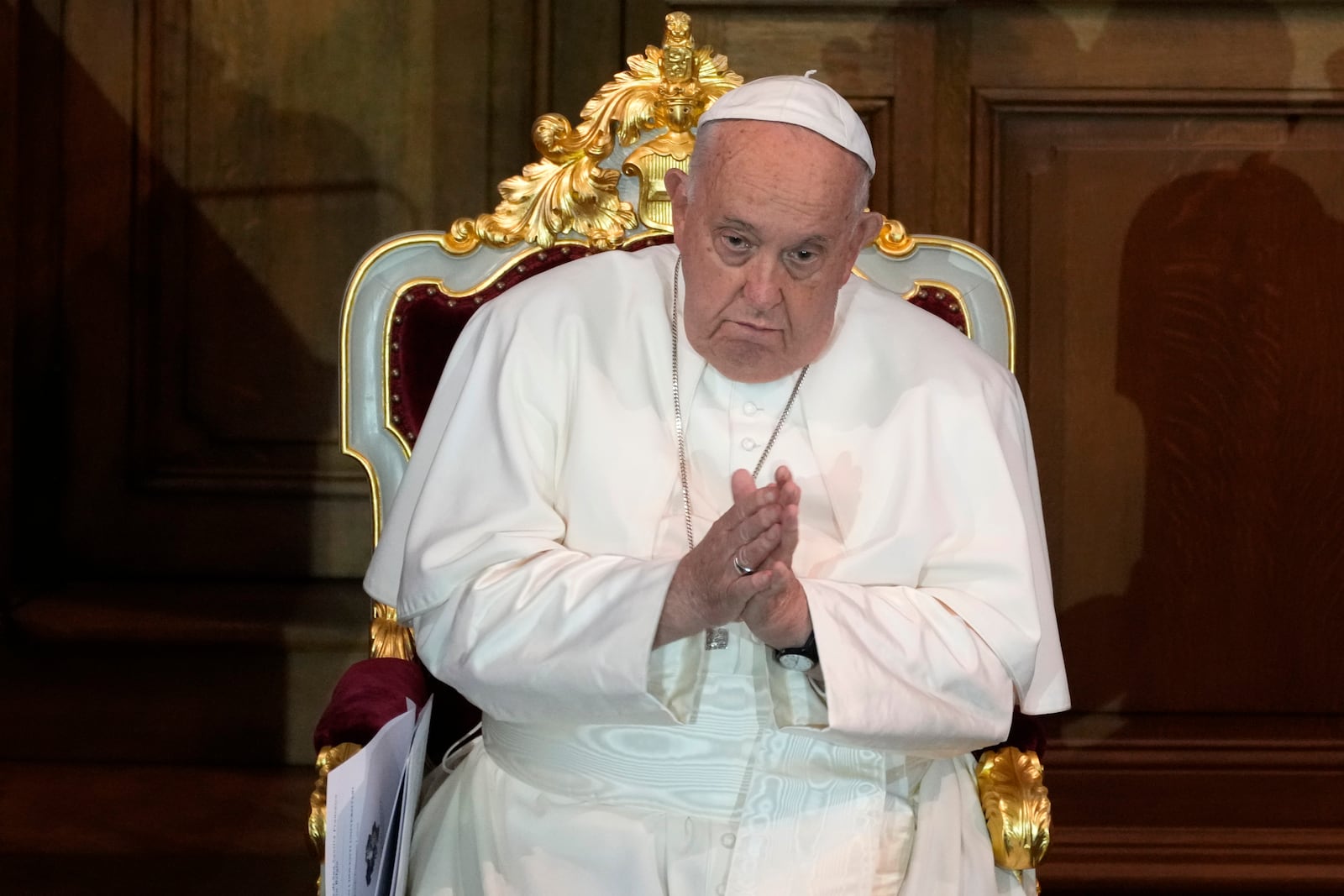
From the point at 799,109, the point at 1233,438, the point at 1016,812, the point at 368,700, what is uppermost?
the point at 799,109

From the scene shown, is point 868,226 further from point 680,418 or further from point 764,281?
point 680,418

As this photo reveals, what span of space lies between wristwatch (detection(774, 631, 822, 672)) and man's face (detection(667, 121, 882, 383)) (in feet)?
1.46

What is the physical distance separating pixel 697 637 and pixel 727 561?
269 mm

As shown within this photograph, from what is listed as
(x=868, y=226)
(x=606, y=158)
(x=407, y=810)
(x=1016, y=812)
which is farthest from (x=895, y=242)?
(x=407, y=810)

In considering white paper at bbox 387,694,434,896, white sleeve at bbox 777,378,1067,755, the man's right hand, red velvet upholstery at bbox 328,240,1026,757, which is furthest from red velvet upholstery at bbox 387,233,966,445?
the man's right hand

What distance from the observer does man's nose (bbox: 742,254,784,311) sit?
2.02 m

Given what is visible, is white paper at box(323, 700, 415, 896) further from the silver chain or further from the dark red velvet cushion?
the silver chain

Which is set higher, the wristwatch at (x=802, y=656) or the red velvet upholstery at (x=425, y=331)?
the red velvet upholstery at (x=425, y=331)

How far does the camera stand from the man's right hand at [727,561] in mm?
1688

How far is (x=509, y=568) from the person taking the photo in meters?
1.96

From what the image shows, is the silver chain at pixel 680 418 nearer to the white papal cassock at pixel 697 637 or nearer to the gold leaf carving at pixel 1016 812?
the white papal cassock at pixel 697 637

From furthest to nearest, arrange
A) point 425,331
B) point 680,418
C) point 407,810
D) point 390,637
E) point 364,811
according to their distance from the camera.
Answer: point 425,331 < point 390,637 < point 680,418 < point 407,810 < point 364,811

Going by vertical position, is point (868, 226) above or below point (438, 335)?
above

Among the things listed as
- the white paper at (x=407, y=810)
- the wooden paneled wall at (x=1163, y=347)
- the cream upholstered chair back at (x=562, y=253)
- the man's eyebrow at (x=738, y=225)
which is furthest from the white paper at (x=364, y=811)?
the wooden paneled wall at (x=1163, y=347)
